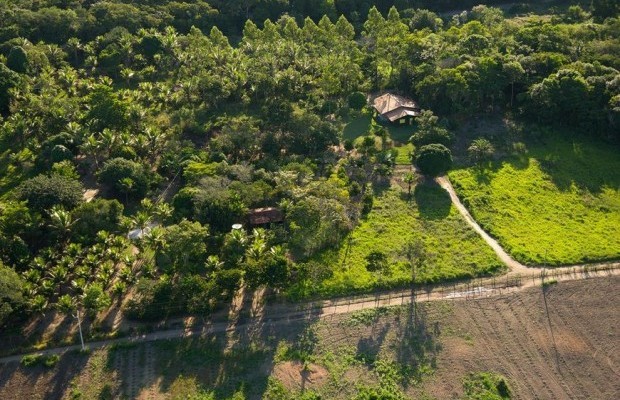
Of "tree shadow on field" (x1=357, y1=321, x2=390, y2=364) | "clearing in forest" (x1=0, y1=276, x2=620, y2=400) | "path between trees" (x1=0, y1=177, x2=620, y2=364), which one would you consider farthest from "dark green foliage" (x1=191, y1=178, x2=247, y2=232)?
"tree shadow on field" (x1=357, y1=321, x2=390, y2=364)

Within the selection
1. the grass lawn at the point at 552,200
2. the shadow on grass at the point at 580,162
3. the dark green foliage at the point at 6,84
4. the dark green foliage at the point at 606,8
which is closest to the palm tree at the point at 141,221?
the grass lawn at the point at 552,200

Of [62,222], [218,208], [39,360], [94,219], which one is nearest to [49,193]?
[62,222]

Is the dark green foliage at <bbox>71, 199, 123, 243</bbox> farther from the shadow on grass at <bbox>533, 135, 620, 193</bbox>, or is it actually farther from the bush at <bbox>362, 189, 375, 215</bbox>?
the shadow on grass at <bbox>533, 135, 620, 193</bbox>

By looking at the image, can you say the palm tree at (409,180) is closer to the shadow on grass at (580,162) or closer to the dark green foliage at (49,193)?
the shadow on grass at (580,162)

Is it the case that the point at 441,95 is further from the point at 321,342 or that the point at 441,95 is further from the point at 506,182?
the point at 321,342

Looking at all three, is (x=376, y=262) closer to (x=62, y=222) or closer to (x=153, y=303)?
(x=153, y=303)

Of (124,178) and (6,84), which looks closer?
(124,178)
